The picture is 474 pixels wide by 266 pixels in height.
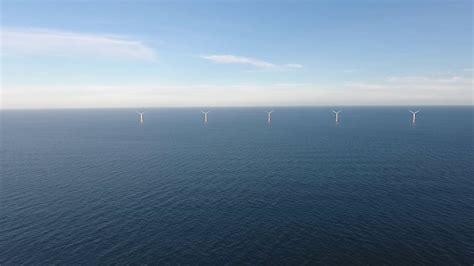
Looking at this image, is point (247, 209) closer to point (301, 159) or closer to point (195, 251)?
point (195, 251)

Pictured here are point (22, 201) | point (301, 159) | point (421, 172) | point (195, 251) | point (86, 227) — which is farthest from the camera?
point (301, 159)

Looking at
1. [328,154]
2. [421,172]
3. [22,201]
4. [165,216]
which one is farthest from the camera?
[328,154]

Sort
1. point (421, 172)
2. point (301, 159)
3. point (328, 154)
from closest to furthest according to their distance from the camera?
point (421, 172) → point (301, 159) → point (328, 154)

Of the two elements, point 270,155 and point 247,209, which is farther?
point 270,155

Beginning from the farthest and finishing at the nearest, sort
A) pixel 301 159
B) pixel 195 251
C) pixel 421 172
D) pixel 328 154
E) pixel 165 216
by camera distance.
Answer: pixel 328 154, pixel 301 159, pixel 421 172, pixel 165 216, pixel 195 251

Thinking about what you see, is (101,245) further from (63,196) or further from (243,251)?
(63,196)

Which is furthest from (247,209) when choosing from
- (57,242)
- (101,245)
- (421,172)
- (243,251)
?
(421,172)

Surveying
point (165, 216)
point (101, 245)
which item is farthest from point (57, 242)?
point (165, 216)

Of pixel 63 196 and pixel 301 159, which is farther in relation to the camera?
pixel 301 159
